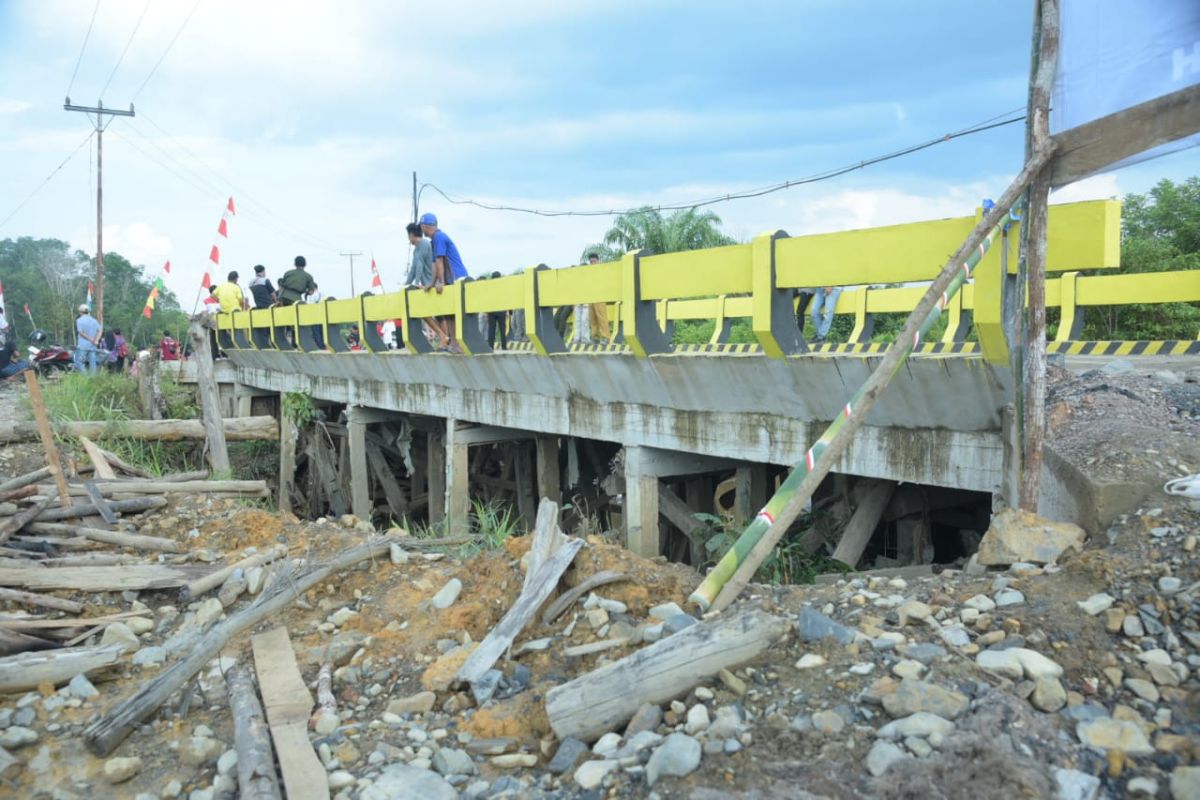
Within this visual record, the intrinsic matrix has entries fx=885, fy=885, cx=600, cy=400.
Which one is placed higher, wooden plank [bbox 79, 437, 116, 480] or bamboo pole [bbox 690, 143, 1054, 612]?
bamboo pole [bbox 690, 143, 1054, 612]

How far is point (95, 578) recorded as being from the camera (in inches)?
203

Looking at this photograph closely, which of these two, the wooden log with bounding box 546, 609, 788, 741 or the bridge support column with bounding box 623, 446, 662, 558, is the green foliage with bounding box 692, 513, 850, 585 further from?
the wooden log with bounding box 546, 609, 788, 741

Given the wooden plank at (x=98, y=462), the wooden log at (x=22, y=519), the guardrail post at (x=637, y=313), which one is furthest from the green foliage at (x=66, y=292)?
the guardrail post at (x=637, y=313)

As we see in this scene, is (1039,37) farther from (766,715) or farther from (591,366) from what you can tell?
(591,366)


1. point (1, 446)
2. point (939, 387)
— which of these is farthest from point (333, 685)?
point (1, 446)

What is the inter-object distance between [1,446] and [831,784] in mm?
9827

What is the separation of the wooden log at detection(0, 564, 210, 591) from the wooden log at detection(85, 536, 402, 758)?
0.86m

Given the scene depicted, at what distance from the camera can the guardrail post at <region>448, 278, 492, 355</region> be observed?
27.9 ft

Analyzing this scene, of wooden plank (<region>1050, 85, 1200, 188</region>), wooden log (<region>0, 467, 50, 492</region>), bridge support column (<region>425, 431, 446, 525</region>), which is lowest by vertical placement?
bridge support column (<region>425, 431, 446, 525</region>)

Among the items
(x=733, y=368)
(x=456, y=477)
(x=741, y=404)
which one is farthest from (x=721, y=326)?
(x=733, y=368)

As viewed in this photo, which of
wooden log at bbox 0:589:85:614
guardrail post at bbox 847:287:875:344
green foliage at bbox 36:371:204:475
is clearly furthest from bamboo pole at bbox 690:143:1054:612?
green foliage at bbox 36:371:204:475

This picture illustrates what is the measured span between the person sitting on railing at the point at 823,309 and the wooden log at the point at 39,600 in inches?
333

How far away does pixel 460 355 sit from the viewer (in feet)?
29.2

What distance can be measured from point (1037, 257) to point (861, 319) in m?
6.49
